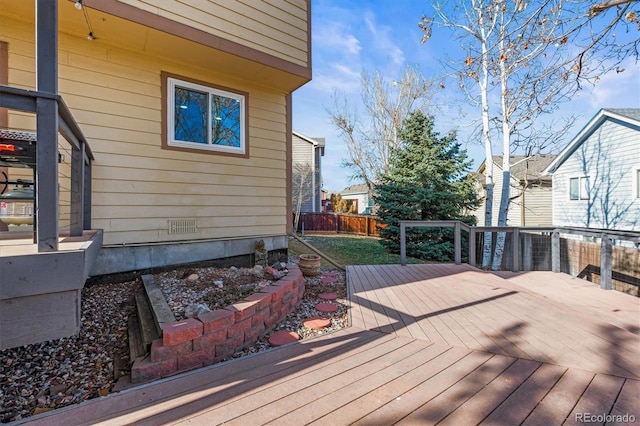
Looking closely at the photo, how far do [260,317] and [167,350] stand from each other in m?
0.84

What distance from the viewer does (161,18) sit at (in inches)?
148

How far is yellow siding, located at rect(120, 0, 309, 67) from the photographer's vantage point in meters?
3.94

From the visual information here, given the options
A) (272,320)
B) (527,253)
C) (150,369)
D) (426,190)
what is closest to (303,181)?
(426,190)

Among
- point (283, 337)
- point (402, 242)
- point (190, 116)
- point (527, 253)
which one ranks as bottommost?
point (283, 337)

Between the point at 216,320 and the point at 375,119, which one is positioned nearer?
the point at 216,320

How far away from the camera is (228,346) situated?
2.43 meters

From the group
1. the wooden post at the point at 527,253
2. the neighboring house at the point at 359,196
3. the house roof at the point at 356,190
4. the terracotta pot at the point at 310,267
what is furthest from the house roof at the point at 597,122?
the house roof at the point at 356,190

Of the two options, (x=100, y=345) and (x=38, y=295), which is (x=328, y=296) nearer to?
(x=100, y=345)

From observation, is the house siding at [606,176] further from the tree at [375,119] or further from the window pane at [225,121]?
the window pane at [225,121]

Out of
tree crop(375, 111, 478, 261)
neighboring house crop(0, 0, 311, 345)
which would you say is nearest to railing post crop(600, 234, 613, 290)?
tree crop(375, 111, 478, 261)

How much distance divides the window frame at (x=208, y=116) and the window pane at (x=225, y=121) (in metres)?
0.06

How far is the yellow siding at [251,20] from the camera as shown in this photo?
12.9ft

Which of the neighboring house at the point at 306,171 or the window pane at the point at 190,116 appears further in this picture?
the neighboring house at the point at 306,171

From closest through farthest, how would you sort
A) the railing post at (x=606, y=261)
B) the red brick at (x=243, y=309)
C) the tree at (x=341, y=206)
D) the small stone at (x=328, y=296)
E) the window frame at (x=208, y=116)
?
the red brick at (x=243, y=309)
the small stone at (x=328, y=296)
the window frame at (x=208, y=116)
the railing post at (x=606, y=261)
the tree at (x=341, y=206)
